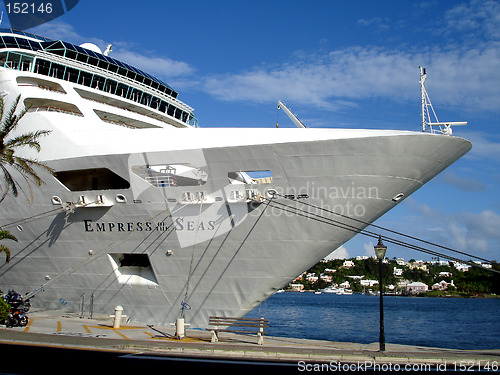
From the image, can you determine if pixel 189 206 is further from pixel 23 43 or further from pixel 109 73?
pixel 23 43

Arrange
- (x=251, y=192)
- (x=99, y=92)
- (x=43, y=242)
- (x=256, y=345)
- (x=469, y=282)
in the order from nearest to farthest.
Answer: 1. (x=256, y=345)
2. (x=251, y=192)
3. (x=43, y=242)
4. (x=99, y=92)
5. (x=469, y=282)

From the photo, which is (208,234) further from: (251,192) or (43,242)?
(43,242)

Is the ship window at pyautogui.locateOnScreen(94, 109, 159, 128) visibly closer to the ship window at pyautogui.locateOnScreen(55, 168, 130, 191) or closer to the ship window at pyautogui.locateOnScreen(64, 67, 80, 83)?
the ship window at pyautogui.locateOnScreen(64, 67, 80, 83)

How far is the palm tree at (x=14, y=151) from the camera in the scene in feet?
46.8

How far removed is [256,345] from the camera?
38.6 ft

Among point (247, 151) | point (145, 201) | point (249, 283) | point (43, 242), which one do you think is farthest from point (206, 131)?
point (43, 242)

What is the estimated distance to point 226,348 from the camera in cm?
1104

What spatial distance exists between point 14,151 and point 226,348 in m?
9.81

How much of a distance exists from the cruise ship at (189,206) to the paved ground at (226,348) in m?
1.27

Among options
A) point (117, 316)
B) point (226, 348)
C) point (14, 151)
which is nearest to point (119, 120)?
point (14, 151)

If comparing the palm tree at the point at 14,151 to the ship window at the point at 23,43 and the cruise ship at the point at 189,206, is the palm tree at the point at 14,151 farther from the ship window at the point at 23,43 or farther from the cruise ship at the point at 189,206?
the ship window at the point at 23,43

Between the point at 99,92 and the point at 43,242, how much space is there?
6625 mm

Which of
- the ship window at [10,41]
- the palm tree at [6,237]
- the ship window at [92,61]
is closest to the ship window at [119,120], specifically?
the ship window at [92,61]

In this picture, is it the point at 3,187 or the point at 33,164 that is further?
the point at 3,187
